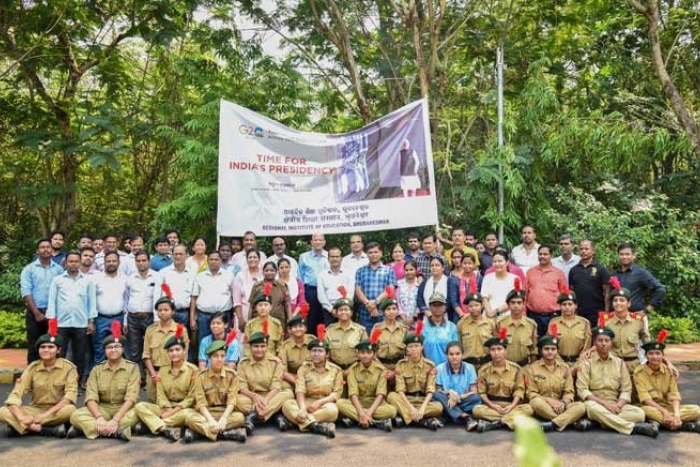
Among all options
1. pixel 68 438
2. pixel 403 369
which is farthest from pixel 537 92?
pixel 68 438

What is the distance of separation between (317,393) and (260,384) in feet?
1.82

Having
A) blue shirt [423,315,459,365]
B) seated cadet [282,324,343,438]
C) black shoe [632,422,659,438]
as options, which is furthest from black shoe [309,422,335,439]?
black shoe [632,422,659,438]

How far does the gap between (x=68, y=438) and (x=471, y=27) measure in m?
9.26

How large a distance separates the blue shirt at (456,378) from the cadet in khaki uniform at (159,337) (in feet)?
8.72

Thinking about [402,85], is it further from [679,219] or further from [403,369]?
[403,369]

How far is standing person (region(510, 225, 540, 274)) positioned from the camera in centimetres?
761

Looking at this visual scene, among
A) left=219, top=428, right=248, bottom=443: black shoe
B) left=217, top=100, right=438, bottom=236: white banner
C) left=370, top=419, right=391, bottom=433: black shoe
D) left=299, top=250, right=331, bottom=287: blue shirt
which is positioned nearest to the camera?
left=219, top=428, right=248, bottom=443: black shoe

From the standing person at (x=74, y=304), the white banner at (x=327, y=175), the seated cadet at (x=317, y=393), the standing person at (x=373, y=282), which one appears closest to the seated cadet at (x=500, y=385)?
the seated cadet at (x=317, y=393)

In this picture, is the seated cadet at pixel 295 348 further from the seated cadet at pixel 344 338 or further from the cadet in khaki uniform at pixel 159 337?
the cadet in khaki uniform at pixel 159 337

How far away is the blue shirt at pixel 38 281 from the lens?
730 cm

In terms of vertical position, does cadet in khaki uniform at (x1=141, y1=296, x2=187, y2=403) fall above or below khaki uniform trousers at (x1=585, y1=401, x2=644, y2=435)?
above

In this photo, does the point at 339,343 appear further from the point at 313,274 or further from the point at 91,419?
the point at 91,419

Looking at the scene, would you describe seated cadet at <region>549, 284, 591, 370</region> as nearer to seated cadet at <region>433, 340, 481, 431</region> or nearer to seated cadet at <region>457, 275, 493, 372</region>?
seated cadet at <region>457, 275, 493, 372</region>

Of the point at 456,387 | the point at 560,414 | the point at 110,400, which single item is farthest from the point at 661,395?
the point at 110,400
